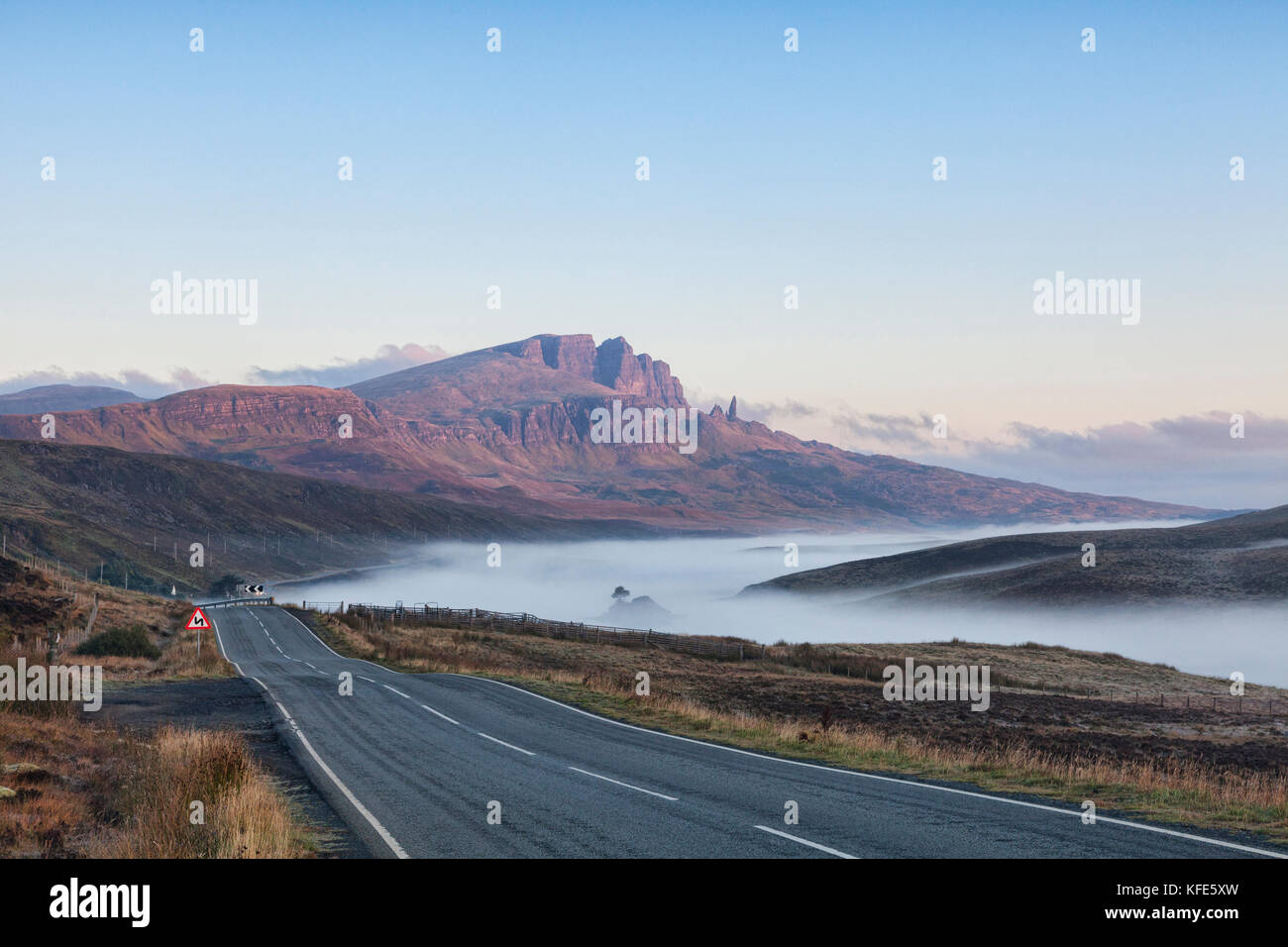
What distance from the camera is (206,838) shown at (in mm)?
10656

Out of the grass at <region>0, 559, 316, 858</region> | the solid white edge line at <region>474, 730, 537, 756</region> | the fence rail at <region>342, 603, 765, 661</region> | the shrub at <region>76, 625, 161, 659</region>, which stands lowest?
the fence rail at <region>342, 603, 765, 661</region>

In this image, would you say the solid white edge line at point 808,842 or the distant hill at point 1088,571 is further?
the distant hill at point 1088,571

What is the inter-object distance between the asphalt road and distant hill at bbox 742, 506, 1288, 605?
3981 inches

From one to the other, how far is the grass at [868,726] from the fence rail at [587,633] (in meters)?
3.54

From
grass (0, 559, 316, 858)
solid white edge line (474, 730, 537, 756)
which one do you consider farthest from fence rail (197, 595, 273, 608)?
solid white edge line (474, 730, 537, 756)

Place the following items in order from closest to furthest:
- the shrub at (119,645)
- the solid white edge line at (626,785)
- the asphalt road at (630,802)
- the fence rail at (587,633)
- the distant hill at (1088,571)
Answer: the asphalt road at (630,802), the solid white edge line at (626,785), the shrub at (119,645), the fence rail at (587,633), the distant hill at (1088,571)

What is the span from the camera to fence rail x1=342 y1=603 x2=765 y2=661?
69750 millimetres

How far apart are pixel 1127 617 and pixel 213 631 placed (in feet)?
295

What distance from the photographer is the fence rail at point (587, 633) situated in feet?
229

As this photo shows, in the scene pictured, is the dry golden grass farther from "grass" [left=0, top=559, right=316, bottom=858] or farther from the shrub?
the shrub

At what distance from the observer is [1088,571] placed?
11594 cm

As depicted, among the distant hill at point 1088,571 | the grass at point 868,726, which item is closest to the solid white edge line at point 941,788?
the grass at point 868,726

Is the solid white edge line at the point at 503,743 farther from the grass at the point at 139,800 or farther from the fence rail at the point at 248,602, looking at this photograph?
the fence rail at the point at 248,602

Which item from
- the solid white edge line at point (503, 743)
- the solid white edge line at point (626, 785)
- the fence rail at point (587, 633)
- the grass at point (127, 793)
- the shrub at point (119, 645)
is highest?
the grass at point (127, 793)
